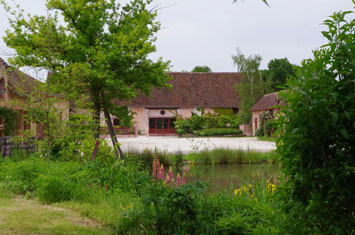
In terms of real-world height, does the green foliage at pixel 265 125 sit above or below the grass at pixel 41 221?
above

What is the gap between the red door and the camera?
43.3 m

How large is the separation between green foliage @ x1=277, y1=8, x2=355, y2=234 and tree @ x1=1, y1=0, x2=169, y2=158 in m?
13.2

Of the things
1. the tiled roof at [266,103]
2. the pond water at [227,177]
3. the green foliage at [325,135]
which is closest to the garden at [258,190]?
the green foliage at [325,135]

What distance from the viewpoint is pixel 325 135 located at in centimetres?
285

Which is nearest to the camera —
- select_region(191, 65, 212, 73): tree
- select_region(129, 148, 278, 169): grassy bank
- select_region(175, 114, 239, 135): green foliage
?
select_region(129, 148, 278, 169): grassy bank

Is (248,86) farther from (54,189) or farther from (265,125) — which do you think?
(54,189)

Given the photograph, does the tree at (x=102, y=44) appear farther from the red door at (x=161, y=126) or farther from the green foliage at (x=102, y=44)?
the red door at (x=161, y=126)

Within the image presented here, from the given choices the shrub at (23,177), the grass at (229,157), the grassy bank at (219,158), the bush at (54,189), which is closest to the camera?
the bush at (54,189)

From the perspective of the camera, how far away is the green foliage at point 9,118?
1741cm

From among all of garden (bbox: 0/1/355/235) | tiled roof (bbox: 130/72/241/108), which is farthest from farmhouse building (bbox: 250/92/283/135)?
garden (bbox: 0/1/355/235)

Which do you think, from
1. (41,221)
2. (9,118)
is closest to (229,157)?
(9,118)

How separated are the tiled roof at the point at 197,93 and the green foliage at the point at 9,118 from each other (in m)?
24.8

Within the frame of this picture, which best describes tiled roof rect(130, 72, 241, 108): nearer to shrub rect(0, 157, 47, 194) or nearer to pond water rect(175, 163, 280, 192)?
pond water rect(175, 163, 280, 192)

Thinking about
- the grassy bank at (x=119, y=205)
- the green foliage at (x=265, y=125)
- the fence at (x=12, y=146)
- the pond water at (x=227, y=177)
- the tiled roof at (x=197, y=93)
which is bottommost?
the pond water at (x=227, y=177)
